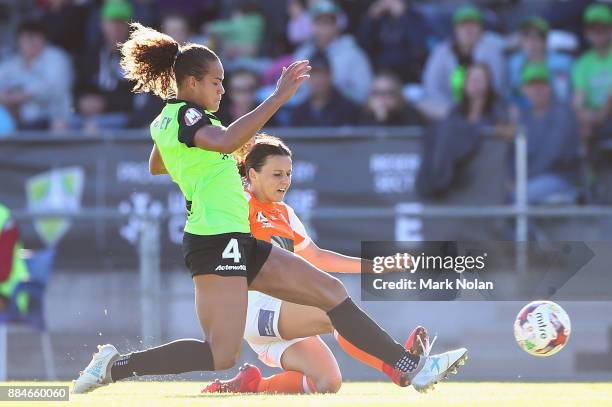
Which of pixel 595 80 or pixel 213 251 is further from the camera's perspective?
pixel 595 80

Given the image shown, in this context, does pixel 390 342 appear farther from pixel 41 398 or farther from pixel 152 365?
pixel 41 398

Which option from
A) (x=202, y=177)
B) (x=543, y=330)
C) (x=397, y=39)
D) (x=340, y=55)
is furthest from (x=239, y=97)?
(x=202, y=177)

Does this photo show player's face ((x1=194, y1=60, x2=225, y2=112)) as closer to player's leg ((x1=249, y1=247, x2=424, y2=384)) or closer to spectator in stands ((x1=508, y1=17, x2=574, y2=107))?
player's leg ((x1=249, y1=247, x2=424, y2=384))

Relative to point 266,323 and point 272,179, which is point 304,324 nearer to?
point 266,323

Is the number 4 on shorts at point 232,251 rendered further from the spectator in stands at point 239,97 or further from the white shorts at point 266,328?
the spectator in stands at point 239,97

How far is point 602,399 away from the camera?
23.5 ft

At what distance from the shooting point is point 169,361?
7.03 m

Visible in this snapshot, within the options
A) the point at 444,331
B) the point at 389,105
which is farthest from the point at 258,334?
the point at 389,105

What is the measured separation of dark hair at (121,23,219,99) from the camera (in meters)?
7.28

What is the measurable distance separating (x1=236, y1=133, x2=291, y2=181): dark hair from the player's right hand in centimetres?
126

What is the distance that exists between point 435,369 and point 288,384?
3.90ft

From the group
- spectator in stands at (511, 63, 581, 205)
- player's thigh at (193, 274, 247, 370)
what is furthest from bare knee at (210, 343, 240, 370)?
spectator in stands at (511, 63, 581, 205)

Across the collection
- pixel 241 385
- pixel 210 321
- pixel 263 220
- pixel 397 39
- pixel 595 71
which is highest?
pixel 397 39

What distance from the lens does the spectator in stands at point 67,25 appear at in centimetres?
1562
